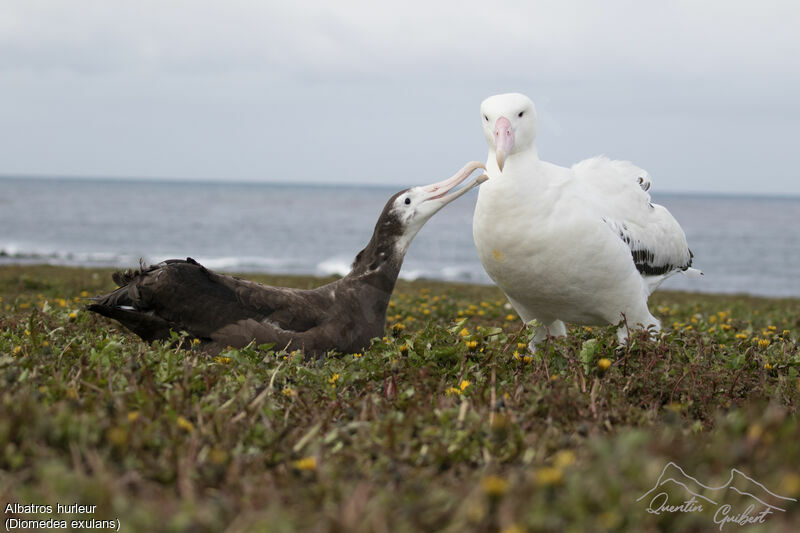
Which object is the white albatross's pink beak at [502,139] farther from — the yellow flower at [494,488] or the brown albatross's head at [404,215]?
the yellow flower at [494,488]

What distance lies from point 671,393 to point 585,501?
2.21 meters

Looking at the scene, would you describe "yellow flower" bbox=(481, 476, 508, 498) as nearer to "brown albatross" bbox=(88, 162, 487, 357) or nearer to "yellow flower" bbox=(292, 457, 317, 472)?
"yellow flower" bbox=(292, 457, 317, 472)

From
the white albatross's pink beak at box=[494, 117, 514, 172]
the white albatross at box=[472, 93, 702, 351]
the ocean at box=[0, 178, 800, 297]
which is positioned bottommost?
the ocean at box=[0, 178, 800, 297]

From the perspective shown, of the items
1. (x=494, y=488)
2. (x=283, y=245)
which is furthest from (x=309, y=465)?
(x=283, y=245)

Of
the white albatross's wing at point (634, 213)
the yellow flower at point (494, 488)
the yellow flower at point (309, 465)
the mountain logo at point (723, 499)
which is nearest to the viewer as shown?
the yellow flower at point (494, 488)

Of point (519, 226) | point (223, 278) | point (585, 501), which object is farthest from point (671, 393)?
point (223, 278)

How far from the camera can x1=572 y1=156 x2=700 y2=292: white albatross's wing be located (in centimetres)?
603

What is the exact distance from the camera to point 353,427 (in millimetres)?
3205

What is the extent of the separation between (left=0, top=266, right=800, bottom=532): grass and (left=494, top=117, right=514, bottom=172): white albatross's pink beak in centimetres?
127

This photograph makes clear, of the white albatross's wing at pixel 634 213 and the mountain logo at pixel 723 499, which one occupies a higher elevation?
the white albatross's wing at pixel 634 213

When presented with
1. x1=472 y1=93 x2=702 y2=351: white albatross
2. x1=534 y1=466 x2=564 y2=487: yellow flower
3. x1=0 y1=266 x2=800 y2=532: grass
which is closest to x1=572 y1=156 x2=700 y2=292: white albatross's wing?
x1=472 y1=93 x2=702 y2=351: white albatross

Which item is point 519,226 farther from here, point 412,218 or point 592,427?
point 592,427

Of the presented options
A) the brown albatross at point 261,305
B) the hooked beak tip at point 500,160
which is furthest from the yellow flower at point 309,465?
the hooked beak tip at point 500,160

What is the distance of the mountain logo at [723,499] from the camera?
243cm
